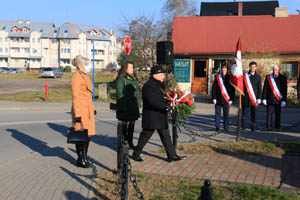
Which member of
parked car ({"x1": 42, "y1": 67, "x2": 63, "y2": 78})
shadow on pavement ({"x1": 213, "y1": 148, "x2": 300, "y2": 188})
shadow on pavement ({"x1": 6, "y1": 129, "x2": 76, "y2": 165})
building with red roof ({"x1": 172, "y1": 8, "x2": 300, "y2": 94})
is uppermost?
building with red roof ({"x1": 172, "y1": 8, "x2": 300, "y2": 94})

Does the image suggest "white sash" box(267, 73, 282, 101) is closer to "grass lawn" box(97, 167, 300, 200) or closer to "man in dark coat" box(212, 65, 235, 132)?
"man in dark coat" box(212, 65, 235, 132)

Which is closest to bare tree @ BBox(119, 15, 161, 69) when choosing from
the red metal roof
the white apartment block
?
the red metal roof

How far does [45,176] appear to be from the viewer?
5648 mm

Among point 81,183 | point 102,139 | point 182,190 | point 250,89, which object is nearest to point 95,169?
point 81,183

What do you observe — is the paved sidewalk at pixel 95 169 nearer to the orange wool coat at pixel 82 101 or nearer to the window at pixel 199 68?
the orange wool coat at pixel 82 101

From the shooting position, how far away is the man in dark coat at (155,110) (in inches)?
235

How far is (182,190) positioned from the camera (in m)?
4.75

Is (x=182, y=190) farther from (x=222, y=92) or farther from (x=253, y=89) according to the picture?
(x=253, y=89)

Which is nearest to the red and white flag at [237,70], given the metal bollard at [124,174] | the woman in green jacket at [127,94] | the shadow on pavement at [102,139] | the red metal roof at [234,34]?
the woman in green jacket at [127,94]

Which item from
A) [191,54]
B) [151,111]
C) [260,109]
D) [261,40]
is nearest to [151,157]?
[151,111]

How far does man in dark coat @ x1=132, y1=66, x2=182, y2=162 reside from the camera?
5957 mm

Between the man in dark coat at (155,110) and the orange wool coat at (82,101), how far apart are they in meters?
0.96

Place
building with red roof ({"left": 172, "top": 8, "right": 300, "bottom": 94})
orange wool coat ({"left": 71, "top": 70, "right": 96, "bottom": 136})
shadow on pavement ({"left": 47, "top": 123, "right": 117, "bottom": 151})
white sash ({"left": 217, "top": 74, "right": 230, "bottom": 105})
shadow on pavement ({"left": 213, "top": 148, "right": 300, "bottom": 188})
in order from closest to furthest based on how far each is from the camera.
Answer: shadow on pavement ({"left": 213, "top": 148, "right": 300, "bottom": 188}) → orange wool coat ({"left": 71, "top": 70, "right": 96, "bottom": 136}) → shadow on pavement ({"left": 47, "top": 123, "right": 117, "bottom": 151}) → white sash ({"left": 217, "top": 74, "right": 230, "bottom": 105}) → building with red roof ({"left": 172, "top": 8, "right": 300, "bottom": 94})

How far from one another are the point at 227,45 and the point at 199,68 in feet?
8.40
